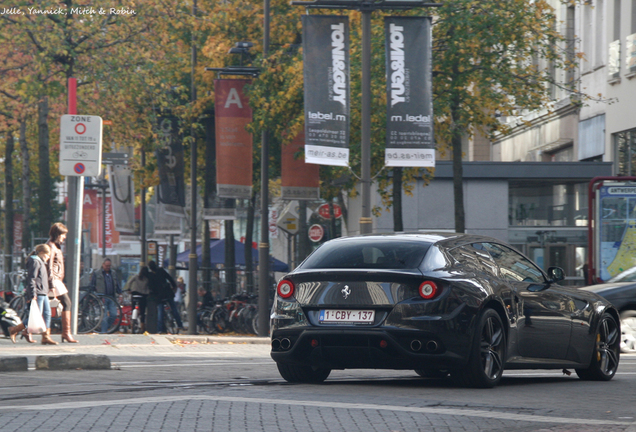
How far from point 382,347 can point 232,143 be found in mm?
16286

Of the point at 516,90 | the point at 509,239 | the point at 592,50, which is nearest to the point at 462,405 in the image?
the point at 516,90

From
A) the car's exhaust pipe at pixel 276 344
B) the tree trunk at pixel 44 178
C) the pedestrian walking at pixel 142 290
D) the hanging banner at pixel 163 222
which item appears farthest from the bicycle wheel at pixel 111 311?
the car's exhaust pipe at pixel 276 344

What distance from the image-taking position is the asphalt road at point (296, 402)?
6996 mm

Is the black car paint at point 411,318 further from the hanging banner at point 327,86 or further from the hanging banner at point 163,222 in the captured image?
the hanging banner at point 163,222

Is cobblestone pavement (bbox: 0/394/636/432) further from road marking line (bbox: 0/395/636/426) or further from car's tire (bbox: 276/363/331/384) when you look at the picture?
car's tire (bbox: 276/363/331/384)

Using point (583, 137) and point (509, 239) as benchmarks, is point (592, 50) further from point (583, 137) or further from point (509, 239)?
point (509, 239)

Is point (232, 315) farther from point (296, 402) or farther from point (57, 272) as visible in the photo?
point (296, 402)

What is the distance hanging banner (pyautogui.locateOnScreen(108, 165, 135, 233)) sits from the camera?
122 feet

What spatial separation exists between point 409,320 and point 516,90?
15.2 m

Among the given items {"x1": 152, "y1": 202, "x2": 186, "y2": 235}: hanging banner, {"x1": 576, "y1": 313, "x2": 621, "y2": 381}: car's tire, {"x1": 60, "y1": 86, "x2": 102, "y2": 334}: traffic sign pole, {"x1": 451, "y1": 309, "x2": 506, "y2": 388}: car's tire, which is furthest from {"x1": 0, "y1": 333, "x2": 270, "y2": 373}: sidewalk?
{"x1": 152, "y1": 202, "x2": 186, "y2": 235}: hanging banner

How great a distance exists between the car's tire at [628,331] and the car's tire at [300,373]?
8395 mm

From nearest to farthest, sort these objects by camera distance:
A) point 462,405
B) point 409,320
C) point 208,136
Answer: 1. point 462,405
2. point 409,320
3. point 208,136

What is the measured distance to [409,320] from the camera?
9.09 m

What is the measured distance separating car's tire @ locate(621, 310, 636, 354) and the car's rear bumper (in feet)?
28.6
